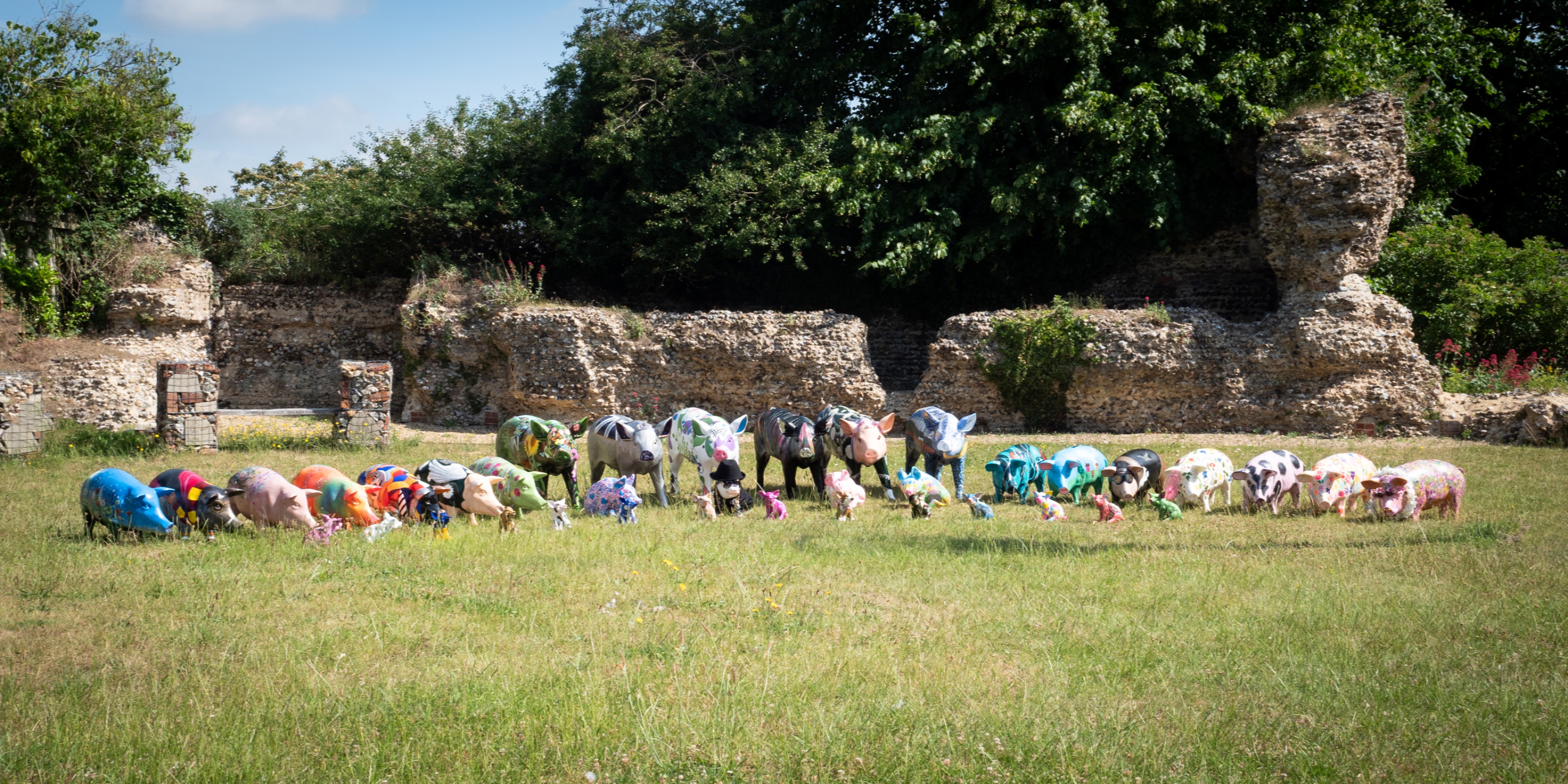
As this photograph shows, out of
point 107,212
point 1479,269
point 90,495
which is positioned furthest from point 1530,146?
point 107,212

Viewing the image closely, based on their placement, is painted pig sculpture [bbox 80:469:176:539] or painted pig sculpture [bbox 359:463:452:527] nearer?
painted pig sculpture [bbox 80:469:176:539]

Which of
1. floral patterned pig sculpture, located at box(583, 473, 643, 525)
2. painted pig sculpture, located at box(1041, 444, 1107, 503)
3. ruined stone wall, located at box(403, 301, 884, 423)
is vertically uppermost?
ruined stone wall, located at box(403, 301, 884, 423)

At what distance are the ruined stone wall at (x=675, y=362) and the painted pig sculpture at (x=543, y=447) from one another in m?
7.63

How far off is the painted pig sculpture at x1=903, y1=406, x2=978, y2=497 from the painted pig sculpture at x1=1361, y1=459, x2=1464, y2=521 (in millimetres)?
3656

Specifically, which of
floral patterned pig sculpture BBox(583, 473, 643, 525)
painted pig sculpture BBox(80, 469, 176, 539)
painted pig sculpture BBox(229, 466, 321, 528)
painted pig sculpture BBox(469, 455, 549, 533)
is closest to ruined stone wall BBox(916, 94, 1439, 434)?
floral patterned pig sculpture BBox(583, 473, 643, 525)

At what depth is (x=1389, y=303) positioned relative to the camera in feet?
52.3

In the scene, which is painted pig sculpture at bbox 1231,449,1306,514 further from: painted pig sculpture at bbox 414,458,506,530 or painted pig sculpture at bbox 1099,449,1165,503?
painted pig sculpture at bbox 414,458,506,530

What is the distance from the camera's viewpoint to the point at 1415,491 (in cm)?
825

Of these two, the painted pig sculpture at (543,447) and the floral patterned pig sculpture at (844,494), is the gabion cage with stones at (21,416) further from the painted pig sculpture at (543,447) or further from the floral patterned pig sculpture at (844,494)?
the floral patterned pig sculpture at (844,494)

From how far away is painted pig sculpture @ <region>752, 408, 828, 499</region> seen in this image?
9.77 m

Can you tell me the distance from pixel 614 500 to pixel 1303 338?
1266 centimetres

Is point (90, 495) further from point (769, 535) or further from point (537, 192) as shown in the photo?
point (537, 192)

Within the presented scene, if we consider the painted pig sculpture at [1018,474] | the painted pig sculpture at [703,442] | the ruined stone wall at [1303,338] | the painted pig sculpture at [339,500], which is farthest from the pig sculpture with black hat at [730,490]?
the ruined stone wall at [1303,338]

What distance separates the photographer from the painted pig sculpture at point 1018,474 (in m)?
9.73
